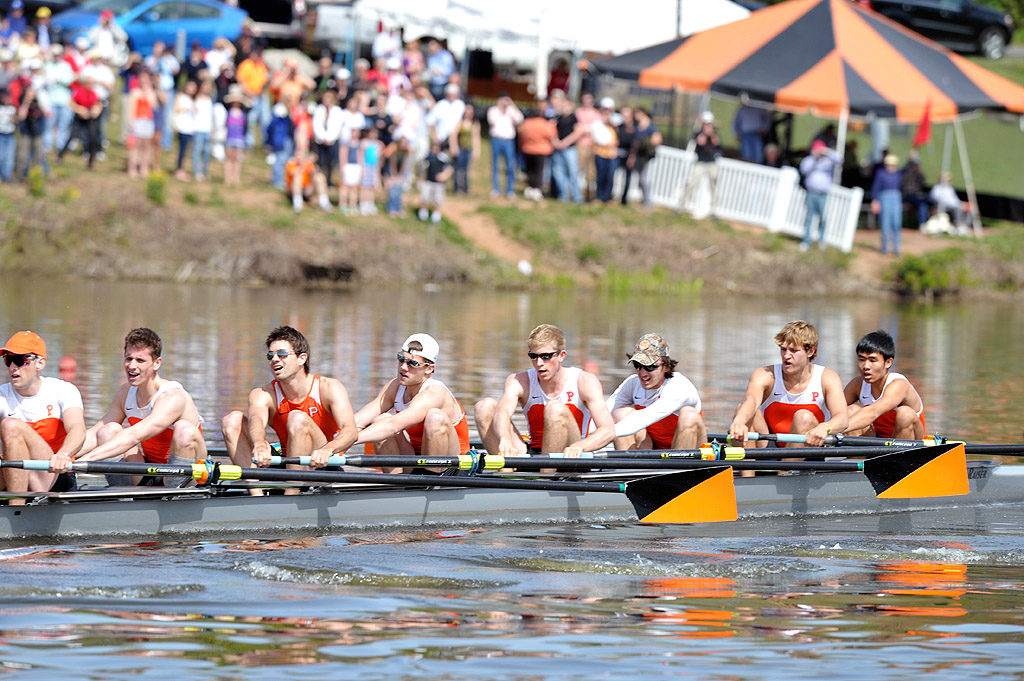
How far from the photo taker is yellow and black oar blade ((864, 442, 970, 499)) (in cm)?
1146

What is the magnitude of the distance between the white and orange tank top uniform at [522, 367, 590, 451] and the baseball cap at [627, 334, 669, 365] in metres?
0.44

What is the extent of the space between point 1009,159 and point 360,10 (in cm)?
1625

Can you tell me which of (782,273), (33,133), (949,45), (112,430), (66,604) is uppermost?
(949,45)

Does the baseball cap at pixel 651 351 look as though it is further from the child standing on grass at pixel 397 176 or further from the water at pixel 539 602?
the child standing on grass at pixel 397 176

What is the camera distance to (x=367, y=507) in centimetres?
1021

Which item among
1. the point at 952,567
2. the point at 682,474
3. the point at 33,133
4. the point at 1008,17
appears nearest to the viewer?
the point at 952,567

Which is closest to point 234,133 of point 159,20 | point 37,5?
point 159,20

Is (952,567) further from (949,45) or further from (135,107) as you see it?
(949,45)

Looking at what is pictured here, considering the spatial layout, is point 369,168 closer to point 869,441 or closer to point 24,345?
point 869,441

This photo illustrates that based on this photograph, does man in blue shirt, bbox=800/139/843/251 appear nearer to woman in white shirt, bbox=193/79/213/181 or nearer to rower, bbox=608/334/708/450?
woman in white shirt, bbox=193/79/213/181

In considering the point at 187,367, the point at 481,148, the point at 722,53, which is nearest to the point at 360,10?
the point at 481,148

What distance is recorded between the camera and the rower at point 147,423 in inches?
378

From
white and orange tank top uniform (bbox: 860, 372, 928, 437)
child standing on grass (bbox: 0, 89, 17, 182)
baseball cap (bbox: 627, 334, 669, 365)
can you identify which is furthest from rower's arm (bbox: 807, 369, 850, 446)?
child standing on grass (bbox: 0, 89, 17, 182)

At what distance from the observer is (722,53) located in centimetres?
3086
